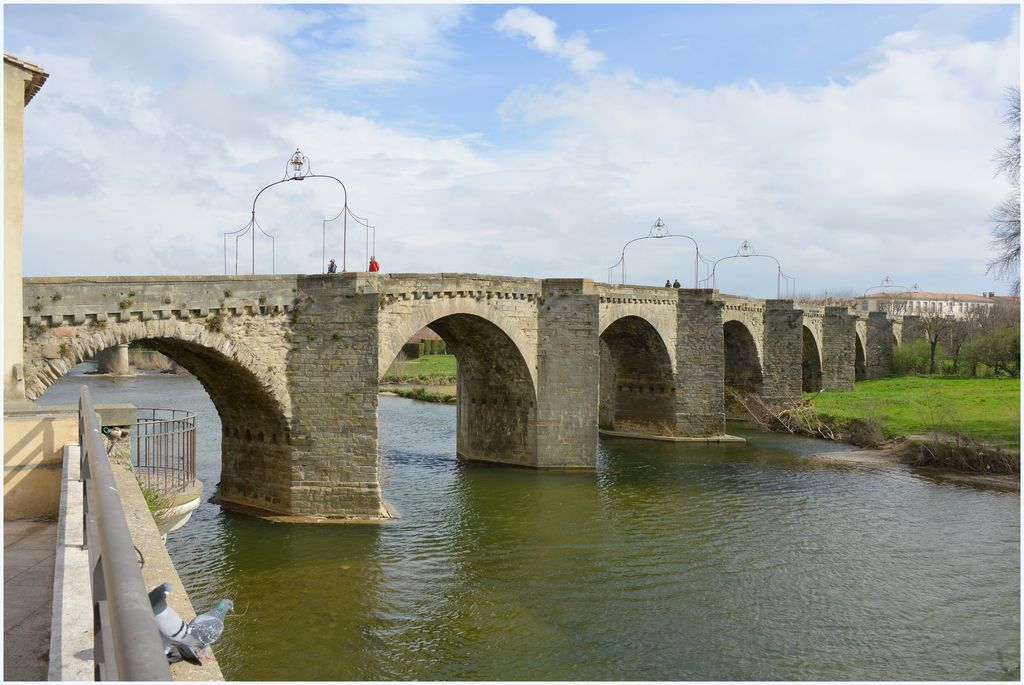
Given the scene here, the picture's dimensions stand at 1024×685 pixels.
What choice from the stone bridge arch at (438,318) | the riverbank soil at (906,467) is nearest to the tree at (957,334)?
the riverbank soil at (906,467)

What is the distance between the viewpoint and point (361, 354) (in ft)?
60.5

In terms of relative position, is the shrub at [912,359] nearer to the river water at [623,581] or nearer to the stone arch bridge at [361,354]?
the stone arch bridge at [361,354]

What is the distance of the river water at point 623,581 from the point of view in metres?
11.9

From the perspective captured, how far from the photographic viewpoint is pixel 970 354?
172 ft

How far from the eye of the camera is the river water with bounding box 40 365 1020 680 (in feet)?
39.1

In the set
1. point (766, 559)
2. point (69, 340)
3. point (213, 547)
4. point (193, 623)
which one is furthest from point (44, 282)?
point (766, 559)

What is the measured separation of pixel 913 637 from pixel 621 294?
1751cm

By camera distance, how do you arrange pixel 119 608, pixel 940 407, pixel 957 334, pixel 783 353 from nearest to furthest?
pixel 119 608 → pixel 940 407 → pixel 783 353 → pixel 957 334

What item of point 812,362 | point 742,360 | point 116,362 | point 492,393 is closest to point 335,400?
point 492,393

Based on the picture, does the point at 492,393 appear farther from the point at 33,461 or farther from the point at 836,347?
the point at 836,347

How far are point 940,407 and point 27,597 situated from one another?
3688cm

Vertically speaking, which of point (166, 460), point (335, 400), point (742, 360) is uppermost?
point (742, 360)

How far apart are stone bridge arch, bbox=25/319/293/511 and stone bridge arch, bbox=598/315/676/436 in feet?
52.0

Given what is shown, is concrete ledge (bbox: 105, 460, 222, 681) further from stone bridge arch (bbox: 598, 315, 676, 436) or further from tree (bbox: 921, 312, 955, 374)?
tree (bbox: 921, 312, 955, 374)
